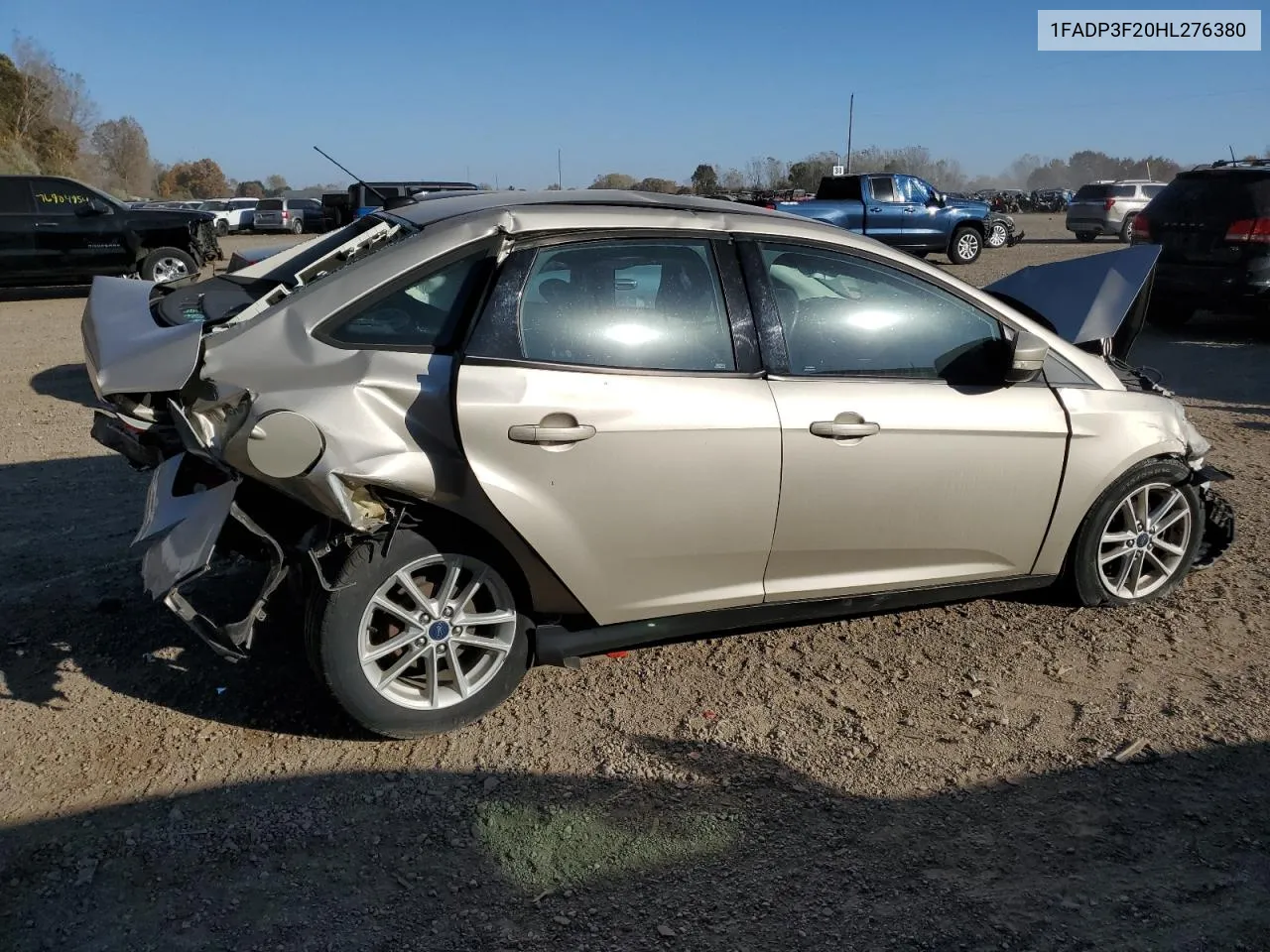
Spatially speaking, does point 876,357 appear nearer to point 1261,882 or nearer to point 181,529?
point 1261,882

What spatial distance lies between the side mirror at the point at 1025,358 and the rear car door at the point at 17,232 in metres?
15.4

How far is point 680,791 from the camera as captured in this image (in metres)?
3.26

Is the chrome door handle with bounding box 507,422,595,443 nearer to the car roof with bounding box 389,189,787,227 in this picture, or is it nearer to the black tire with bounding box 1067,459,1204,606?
the car roof with bounding box 389,189,787,227

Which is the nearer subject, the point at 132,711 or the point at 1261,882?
the point at 1261,882

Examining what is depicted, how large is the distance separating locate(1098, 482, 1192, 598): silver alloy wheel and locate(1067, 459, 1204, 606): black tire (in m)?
0.02

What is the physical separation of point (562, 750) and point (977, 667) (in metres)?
1.73

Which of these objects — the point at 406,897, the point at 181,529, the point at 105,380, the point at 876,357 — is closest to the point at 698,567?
the point at 876,357

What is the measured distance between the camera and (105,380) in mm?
3234

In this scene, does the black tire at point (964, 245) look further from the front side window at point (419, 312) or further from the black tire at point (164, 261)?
the front side window at point (419, 312)

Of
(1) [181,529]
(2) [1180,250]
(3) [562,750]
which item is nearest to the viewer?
(1) [181,529]

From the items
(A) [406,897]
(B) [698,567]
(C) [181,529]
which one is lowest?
(A) [406,897]

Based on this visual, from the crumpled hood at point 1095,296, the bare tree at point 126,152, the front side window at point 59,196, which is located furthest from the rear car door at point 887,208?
the bare tree at point 126,152

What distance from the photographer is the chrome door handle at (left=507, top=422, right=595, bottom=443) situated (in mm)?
3264

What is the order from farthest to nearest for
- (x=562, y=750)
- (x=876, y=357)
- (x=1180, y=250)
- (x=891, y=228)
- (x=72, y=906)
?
(x=891, y=228), (x=1180, y=250), (x=876, y=357), (x=562, y=750), (x=72, y=906)
